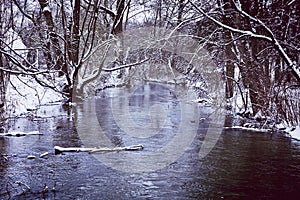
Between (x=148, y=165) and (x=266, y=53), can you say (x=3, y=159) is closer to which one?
(x=148, y=165)

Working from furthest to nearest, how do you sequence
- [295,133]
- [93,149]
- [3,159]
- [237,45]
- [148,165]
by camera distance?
1. [237,45]
2. [295,133]
3. [93,149]
4. [3,159]
5. [148,165]

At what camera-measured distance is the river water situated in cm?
615

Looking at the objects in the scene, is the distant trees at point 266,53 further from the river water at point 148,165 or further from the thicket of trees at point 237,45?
the river water at point 148,165

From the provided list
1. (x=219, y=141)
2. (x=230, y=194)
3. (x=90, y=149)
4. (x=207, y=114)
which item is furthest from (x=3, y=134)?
(x=207, y=114)

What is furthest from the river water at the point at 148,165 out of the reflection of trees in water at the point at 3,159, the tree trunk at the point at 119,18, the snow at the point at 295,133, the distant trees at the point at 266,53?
the tree trunk at the point at 119,18

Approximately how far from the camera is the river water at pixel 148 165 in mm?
6154

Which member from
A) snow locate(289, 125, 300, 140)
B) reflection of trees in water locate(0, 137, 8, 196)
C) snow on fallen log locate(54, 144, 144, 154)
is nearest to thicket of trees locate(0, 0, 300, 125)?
snow locate(289, 125, 300, 140)

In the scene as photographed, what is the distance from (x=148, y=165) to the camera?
7.50 m

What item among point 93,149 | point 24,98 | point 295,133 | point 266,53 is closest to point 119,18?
point 24,98

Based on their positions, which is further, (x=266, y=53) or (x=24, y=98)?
(x=24, y=98)

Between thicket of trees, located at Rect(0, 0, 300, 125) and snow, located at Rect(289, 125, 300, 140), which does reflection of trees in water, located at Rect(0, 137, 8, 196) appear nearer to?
thicket of trees, located at Rect(0, 0, 300, 125)

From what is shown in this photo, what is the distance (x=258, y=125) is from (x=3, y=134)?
6797 mm

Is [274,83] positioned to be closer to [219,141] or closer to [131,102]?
[219,141]

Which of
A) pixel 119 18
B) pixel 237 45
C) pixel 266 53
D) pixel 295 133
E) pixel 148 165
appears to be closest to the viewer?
pixel 148 165
